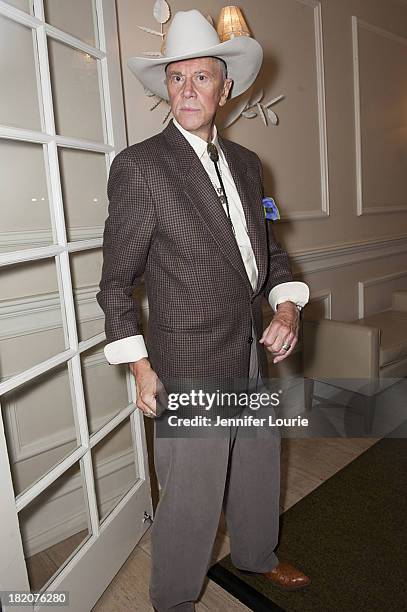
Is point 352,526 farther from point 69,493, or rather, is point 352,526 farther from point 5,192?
point 5,192

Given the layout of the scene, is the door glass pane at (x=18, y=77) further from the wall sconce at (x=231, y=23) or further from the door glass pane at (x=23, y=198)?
the wall sconce at (x=231, y=23)

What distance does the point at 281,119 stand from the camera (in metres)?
2.83

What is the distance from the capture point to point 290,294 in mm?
1570

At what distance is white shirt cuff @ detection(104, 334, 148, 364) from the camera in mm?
1321

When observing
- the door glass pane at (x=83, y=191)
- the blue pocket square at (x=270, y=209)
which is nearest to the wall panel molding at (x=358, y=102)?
the blue pocket square at (x=270, y=209)

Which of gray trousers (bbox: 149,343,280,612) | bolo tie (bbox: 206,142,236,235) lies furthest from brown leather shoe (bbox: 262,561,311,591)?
bolo tie (bbox: 206,142,236,235)

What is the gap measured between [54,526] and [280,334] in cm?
97

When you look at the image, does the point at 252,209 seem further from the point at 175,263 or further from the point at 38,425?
the point at 38,425

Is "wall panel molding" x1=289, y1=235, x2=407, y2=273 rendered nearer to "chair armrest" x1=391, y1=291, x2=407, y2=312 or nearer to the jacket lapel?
"chair armrest" x1=391, y1=291, x2=407, y2=312

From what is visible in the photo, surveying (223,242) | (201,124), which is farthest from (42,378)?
(201,124)

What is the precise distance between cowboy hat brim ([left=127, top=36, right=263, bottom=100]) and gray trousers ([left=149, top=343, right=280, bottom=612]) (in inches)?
33.4

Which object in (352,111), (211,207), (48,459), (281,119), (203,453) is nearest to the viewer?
(211,207)

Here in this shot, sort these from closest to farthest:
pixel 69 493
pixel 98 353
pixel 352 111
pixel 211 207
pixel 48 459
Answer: pixel 211 207
pixel 48 459
pixel 69 493
pixel 98 353
pixel 352 111

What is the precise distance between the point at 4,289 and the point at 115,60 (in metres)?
0.94
